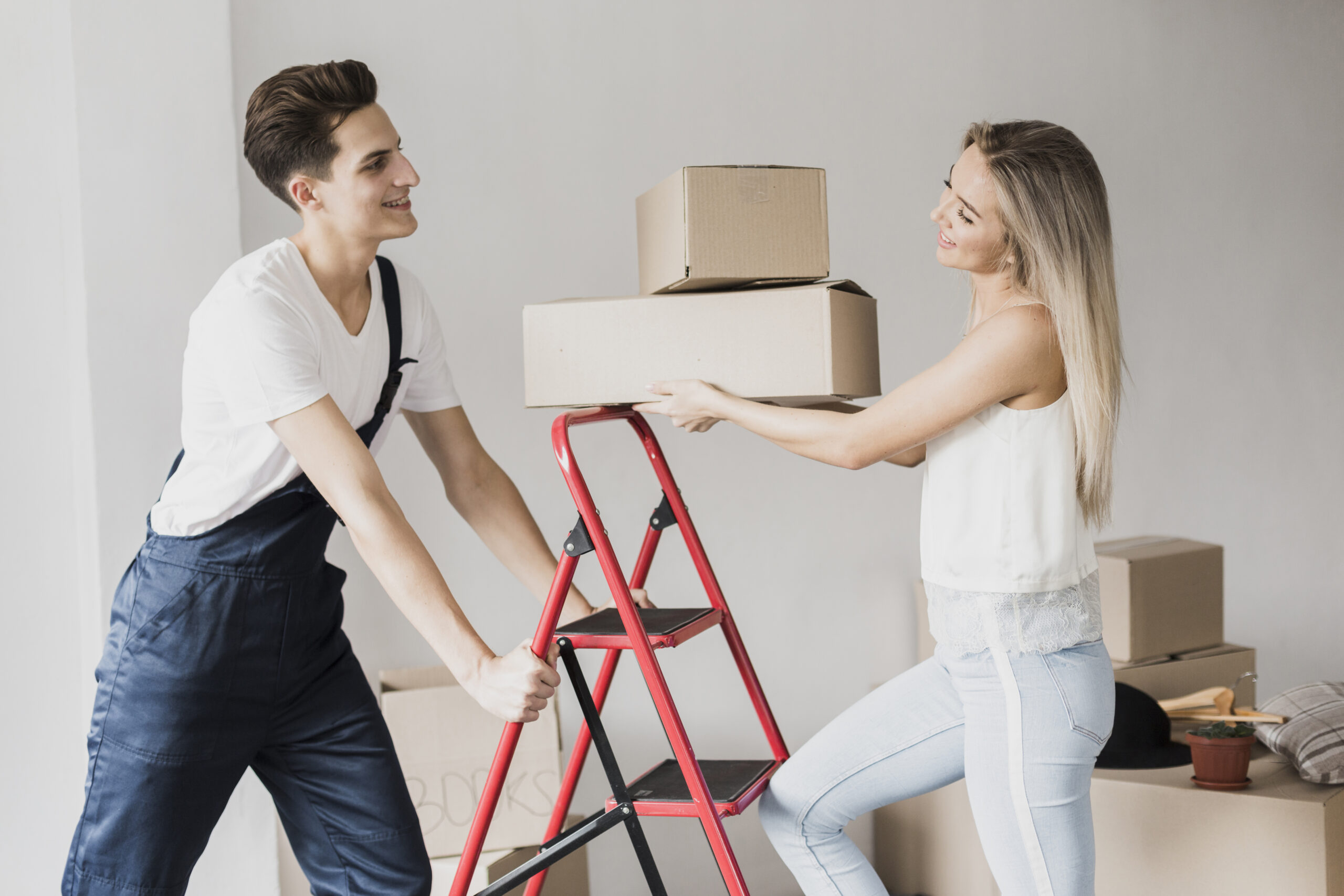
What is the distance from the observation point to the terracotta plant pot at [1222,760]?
6.38 feet

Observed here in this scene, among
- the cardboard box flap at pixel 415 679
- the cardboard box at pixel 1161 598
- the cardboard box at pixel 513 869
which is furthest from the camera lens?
the cardboard box at pixel 1161 598

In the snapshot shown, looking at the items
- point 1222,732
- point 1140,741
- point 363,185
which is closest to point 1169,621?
point 1140,741

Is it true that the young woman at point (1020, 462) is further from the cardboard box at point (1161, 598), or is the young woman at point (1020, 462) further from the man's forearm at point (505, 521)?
the cardboard box at point (1161, 598)

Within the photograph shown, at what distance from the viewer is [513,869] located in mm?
2125

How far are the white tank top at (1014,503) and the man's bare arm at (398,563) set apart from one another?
0.61 meters

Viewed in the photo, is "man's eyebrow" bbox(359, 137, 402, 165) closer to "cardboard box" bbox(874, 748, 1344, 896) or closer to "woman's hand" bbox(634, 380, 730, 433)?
"woman's hand" bbox(634, 380, 730, 433)

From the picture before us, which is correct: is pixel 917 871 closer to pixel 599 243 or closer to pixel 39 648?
pixel 599 243

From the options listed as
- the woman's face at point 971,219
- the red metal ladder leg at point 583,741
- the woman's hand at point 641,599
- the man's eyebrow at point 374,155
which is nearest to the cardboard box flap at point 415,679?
the red metal ladder leg at point 583,741

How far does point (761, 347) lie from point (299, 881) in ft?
5.10

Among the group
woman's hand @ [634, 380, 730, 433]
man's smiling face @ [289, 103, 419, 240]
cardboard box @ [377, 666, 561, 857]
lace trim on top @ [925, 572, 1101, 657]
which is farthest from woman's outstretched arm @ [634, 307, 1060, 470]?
cardboard box @ [377, 666, 561, 857]

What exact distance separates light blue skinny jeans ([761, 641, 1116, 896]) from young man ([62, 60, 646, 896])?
1.58ft

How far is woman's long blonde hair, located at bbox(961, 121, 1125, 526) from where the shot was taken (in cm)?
140

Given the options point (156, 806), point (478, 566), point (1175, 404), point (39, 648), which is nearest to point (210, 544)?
point (156, 806)

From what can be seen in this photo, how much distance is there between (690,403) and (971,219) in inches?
18.9
